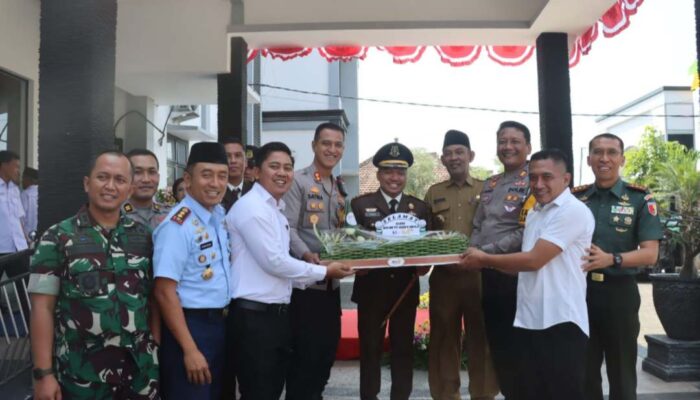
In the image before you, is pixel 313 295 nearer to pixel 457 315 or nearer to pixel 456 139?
pixel 457 315

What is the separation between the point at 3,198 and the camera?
5.47 meters

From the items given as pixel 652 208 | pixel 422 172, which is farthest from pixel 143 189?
pixel 422 172

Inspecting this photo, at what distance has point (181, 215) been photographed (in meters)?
2.54

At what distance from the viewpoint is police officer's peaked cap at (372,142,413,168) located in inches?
152

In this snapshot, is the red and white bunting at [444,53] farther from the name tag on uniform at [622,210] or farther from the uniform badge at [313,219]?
the uniform badge at [313,219]

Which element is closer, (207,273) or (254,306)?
(207,273)

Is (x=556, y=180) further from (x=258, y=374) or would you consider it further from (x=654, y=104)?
(x=654, y=104)

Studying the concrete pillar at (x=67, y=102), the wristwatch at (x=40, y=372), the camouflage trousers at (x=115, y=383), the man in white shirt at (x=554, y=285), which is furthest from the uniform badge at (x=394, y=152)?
the wristwatch at (x=40, y=372)

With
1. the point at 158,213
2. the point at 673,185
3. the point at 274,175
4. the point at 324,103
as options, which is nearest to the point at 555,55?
the point at 673,185

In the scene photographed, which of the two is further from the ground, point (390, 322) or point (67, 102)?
point (67, 102)

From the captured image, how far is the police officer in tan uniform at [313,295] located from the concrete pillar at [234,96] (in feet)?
7.83

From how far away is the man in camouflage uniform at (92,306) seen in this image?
7.25ft

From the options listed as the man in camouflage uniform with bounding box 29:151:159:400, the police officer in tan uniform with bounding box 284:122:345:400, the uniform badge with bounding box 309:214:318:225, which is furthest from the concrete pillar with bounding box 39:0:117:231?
the uniform badge with bounding box 309:214:318:225

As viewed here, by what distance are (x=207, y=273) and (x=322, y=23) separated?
12.6ft
